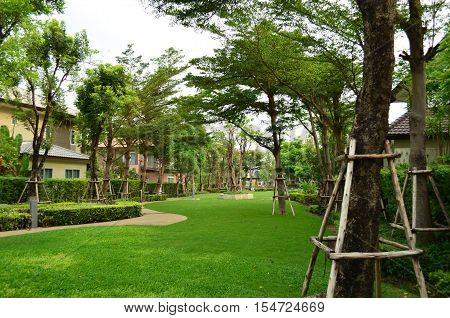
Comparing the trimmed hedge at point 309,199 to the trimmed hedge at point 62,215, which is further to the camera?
the trimmed hedge at point 309,199

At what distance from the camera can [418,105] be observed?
703cm

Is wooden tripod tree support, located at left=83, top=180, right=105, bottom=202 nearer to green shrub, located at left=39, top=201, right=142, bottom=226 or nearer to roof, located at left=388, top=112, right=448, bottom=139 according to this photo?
green shrub, located at left=39, top=201, right=142, bottom=226

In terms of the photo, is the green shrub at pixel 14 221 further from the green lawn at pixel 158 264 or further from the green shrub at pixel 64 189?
the green shrub at pixel 64 189

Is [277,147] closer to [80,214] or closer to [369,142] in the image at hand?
[80,214]

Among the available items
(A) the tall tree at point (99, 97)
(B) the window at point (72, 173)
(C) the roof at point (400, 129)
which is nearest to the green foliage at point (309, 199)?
(C) the roof at point (400, 129)

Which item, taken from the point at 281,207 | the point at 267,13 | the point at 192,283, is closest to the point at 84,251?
the point at 192,283

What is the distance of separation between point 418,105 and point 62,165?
2326cm

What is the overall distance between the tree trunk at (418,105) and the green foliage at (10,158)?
20067mm

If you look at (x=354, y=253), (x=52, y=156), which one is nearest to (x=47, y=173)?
(x=52, y=156)

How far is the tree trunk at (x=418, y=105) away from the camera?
6.53 metres

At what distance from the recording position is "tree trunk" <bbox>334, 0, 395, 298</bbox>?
3889mm

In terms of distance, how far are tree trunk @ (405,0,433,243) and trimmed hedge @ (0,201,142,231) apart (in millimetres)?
11145

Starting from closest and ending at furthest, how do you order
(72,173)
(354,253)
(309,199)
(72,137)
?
(354,253) < (309,199) < (72,173) < (72,137)

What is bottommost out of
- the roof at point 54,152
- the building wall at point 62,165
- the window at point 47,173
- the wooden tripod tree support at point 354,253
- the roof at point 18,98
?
the wooden tripod tree support at point 354,253
